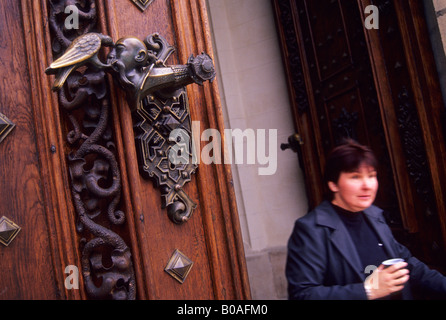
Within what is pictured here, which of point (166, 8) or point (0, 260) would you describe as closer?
point (0, 260)

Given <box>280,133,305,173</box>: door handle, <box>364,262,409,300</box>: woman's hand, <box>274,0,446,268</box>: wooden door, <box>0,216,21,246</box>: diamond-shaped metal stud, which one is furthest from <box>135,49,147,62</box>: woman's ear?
<box>280,133,305,173</box>: door handle

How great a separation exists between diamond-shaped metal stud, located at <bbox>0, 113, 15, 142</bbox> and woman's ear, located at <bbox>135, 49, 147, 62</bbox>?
20 cm

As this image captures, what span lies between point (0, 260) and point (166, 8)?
1.51ft

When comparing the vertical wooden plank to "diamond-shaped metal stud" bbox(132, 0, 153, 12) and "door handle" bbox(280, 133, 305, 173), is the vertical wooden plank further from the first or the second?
"door handle" bbox(280, 133, 305, 173)

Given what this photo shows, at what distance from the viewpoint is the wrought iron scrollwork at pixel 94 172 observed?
54 centimetres

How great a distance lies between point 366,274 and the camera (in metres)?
0.46

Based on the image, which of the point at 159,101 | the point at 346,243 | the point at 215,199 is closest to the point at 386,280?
the point at 346,243

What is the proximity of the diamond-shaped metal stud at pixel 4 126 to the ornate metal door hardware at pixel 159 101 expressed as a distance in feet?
0.47

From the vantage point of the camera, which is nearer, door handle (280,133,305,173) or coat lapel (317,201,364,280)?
coat lapel (317,201,364,280)

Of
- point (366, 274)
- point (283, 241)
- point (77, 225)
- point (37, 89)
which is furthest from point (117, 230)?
point (283, 241)

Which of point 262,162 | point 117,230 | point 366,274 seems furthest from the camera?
point 262,162

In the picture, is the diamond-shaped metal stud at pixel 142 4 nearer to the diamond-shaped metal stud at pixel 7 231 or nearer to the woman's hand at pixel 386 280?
the diamond-shaped metal stud at pixel 7 231

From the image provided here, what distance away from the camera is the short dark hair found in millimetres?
480
